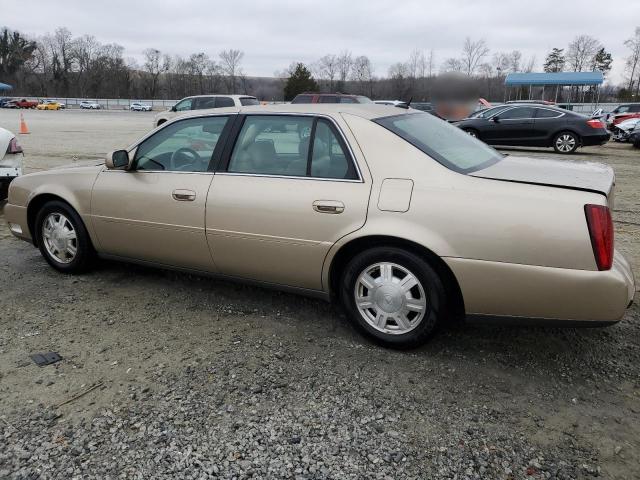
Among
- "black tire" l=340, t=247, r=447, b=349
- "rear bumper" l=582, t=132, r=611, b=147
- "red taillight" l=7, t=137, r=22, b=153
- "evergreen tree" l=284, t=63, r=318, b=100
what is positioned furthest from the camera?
"evergreen tree" l=284, t=63, r=318, b=100

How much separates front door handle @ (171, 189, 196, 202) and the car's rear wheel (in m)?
14.1

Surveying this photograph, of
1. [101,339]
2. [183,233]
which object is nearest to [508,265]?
[183,233]

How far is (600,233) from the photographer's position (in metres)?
2.72

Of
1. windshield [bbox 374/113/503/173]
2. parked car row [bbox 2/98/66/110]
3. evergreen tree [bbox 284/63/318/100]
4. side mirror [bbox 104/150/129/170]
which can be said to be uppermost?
evergreen tree [bbox 284/63/318/100]

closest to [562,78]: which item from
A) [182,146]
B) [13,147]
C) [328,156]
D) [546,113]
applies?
[546,113]

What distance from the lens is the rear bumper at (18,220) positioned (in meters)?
4.80

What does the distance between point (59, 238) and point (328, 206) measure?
2694mm

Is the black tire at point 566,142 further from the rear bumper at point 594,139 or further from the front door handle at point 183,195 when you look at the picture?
the front door handle at point 183,195

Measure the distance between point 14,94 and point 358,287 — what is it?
107 meters

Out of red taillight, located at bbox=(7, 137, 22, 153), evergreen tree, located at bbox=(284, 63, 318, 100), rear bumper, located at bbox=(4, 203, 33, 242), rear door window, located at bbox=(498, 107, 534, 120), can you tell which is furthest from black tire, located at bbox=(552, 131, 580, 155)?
evergreen tree, located at bbox=(284, 63, 318, 100)

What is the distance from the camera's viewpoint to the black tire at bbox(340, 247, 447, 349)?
308cm

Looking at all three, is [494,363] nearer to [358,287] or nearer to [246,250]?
[358,287]

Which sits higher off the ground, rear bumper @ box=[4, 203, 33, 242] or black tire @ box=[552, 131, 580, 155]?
black tire @ box=[552, 131, 580, 155]

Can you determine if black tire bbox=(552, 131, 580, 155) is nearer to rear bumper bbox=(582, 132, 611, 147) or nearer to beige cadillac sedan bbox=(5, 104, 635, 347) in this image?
rear bumper bbox=(582, 132, 611, 147)
